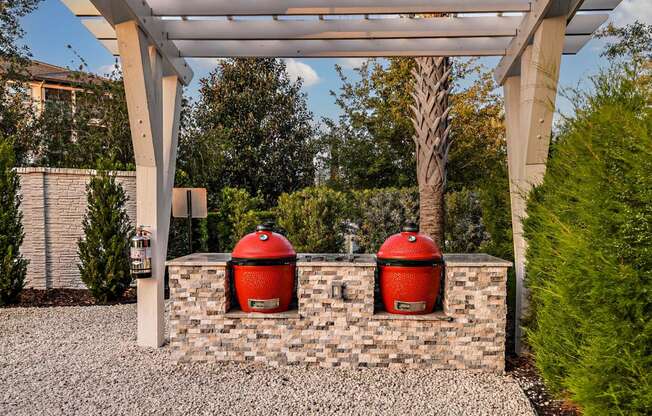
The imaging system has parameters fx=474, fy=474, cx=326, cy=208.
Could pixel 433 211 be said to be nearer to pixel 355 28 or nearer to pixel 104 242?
pixel 355 28

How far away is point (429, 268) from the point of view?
413cm

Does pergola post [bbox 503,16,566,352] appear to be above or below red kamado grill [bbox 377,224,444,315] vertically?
above

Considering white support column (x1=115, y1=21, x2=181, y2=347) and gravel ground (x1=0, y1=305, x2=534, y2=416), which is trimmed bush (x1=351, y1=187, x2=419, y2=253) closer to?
white support column (x1=115, y1=21, x2=181, y2=347)

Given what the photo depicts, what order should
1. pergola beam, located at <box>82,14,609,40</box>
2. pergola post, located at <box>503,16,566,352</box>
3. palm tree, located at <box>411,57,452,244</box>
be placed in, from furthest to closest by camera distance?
palm tree, located at <box>411,57,452,244</box>, pergola beam, located at <box>82,14,609,40</box>, pergola post, located at <box>503,16,566,352</box>

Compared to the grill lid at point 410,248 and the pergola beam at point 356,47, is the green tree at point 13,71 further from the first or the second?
the grill lid at point 410,248

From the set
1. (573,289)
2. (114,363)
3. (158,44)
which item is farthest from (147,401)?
(158,44)

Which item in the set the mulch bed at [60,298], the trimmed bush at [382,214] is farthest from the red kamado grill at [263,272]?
the trimmed bush at [382,214]

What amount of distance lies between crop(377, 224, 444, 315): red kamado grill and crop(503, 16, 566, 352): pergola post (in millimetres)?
919

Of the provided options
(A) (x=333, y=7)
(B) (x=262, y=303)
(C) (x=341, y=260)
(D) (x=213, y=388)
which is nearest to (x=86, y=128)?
(A) (x=333, y=7)

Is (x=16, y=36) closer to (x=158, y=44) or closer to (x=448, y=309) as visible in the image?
(x=158, y=44)

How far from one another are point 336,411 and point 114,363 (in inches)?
89.3

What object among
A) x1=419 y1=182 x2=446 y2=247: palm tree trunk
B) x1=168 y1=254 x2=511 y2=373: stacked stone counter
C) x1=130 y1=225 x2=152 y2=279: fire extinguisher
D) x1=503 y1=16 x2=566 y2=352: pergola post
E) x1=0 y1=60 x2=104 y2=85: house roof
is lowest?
x1=168 y1=254 x2=511 y2=373: stacked stone counter

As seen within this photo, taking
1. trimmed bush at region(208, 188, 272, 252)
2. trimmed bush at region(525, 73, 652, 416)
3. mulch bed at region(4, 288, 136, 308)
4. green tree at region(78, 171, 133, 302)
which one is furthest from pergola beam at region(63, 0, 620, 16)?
trimmed bush at region(208, 188, 272, 252)

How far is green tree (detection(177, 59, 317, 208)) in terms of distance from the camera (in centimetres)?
1605
